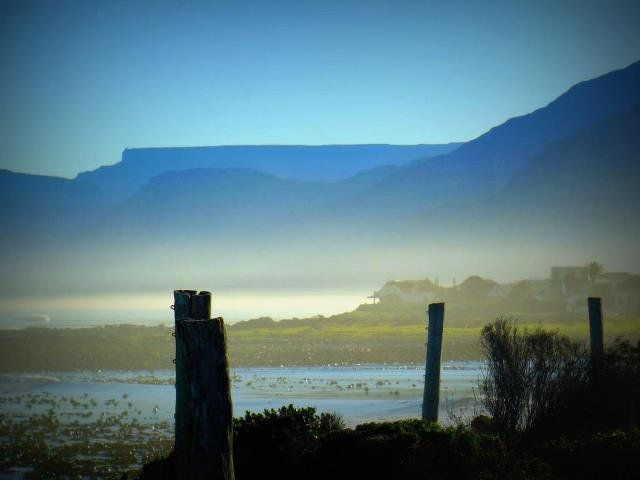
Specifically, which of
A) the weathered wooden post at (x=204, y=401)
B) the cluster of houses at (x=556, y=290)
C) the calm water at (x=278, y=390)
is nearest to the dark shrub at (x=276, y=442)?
the weathered wooden post at (x=204, y=401)

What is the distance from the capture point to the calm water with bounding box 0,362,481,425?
30486mm

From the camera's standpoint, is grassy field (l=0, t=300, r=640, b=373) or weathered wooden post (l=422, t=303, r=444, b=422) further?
grassy field (l=0, t=300, r=640, b=373)

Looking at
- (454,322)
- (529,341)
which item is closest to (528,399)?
(529,341)

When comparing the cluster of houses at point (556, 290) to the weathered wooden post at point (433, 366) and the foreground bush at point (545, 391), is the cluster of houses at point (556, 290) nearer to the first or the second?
the foreground bush at point (545, 391)

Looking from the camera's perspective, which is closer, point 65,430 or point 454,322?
point 65,430

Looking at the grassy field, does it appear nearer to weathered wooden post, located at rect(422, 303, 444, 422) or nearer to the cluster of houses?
the cluster of houses

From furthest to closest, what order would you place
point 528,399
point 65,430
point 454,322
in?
point 454,322
point 65,430
point 528,399

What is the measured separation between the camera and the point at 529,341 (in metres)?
18.7

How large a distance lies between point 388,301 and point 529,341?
294 ft

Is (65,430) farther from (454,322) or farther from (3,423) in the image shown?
(454,322)

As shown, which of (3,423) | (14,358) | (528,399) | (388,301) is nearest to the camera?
(528,399)

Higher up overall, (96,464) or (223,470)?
(223,470)

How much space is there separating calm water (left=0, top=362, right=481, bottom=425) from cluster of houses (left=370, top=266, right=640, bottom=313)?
5176 cm

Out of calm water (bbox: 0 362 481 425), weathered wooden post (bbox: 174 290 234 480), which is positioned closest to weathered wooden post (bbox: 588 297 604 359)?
calm water (bbox: 0 362 481 425)
